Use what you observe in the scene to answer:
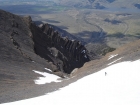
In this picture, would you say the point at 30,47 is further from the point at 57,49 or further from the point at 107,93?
the point at 107,93

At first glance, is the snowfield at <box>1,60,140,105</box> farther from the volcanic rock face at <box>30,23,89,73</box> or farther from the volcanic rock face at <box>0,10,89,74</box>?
the volcanic rock face at <box>30,23,89,73</box>

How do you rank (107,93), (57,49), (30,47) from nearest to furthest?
1. (107,93)
2. (30,47)
3. (57,49)

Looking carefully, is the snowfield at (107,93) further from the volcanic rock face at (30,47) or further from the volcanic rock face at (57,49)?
the volcanic rock face at (57,49)

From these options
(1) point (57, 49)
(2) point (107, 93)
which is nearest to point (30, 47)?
(1) point (57, 49)

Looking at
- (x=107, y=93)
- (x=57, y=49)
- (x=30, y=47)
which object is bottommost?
(x=57, y=49)

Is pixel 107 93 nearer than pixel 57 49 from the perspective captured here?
Yes

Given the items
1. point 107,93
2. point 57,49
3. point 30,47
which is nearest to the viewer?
point 107,93

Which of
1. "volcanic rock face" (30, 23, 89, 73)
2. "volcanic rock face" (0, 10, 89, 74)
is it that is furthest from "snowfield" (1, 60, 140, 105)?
"volcanic rock face" (30, 23, 89, 73)

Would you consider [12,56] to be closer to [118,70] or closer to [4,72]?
[4,72]
